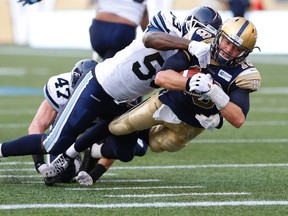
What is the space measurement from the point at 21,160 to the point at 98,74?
1605 millimetres

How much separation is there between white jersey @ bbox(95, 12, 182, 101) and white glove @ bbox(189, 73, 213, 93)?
1.49ft

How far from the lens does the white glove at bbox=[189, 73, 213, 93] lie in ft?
17.1

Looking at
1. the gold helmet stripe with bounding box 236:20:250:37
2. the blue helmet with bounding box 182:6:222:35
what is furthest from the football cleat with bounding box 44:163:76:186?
the gold helmet stripe with bounding box 236:20:250:37

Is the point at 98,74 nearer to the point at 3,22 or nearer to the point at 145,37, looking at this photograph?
the point at 145,37

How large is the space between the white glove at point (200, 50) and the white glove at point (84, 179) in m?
1.14

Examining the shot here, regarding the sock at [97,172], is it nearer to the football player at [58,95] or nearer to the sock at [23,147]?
the football player at [58,95]

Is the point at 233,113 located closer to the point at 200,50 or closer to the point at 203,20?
the point at 200,50

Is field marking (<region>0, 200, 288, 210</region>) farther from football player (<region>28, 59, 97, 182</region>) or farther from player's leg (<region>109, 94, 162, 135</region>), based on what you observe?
football player (<region>28, 59, 97, 182</region>)

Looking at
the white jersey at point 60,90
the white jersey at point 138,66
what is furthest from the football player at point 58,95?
the white jersey at point 138,66

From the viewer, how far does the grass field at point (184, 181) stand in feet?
16.1

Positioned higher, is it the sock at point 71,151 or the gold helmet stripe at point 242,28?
the gold helmet stripe at point 242,28

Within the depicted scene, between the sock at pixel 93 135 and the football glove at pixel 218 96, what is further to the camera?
the sock at pixel 93 135

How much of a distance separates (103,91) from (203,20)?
0.75m

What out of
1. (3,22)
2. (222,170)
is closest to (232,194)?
(222,170)
